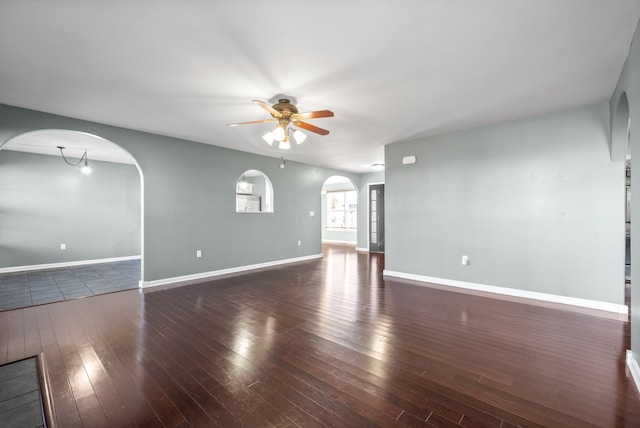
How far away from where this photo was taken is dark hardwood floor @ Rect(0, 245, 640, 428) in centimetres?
165

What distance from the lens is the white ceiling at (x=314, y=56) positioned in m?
1.80

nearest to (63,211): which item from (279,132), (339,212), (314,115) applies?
(279,132)

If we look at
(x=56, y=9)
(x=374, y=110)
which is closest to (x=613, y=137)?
(x=374, y=110)

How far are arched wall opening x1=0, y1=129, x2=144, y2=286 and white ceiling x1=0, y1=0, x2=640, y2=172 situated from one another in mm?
2650

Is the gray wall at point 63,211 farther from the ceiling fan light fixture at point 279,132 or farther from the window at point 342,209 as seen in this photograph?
the window at point 342,209

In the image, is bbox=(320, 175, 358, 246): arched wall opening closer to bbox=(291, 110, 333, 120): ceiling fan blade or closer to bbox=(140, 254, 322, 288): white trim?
bbox=(140, 254, 322, 288): white trim

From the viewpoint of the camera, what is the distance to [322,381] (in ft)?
6.40

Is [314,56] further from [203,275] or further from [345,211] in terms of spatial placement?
[345,211]

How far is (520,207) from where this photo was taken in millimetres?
3908

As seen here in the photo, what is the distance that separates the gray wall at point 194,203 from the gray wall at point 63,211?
3383 millimetres

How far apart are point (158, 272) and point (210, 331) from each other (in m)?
2.41

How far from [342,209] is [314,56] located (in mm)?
8262

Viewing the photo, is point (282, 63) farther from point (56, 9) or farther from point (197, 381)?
point (197, 381)

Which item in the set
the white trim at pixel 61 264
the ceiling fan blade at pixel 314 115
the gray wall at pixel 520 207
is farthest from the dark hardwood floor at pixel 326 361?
the white trim at pixel 61 264
